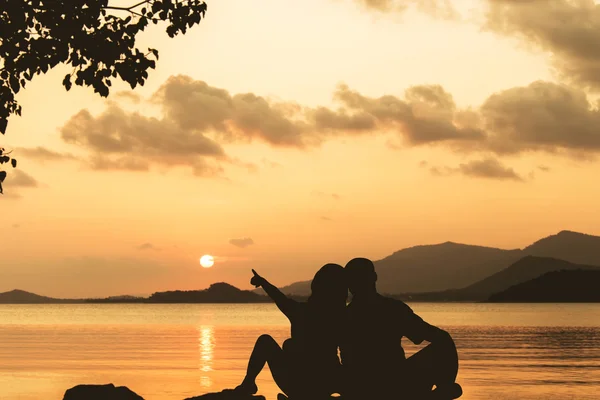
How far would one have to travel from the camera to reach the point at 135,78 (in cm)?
1502

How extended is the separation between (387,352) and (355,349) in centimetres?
46

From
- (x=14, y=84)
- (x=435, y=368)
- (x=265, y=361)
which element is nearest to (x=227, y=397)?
(x=265, y=361)

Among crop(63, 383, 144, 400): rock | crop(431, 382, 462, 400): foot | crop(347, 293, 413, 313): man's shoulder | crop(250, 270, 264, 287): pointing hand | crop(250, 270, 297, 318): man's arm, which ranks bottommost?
crop(63, 383, 144, 400): rock

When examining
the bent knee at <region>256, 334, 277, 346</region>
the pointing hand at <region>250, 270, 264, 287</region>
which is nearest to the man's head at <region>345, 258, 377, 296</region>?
the pointing hand at <region>250, 270, 264, 287</region>

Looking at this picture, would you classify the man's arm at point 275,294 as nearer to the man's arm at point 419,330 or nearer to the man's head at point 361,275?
the man's head at point 361,275

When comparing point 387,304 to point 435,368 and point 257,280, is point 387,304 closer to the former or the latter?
point 435,368

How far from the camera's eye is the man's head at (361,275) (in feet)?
33.6

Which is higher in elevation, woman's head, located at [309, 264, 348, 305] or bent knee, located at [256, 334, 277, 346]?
woman's head, located at [309, 264, 348, 305]

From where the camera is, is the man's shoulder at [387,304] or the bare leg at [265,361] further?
the bare leg at [265,361]

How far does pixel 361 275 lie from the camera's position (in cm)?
1024

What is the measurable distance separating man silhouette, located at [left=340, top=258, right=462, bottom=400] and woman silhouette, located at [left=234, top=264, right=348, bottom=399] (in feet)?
1.29

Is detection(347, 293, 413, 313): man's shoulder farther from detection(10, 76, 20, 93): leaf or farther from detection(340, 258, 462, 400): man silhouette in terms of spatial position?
detection(10, 76, 20, 93): leaf

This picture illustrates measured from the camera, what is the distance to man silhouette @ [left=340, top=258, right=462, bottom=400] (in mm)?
9641

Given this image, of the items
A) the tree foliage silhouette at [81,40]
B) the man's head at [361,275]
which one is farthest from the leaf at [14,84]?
the man's head at [361,275]
